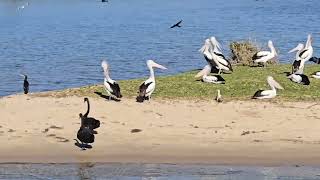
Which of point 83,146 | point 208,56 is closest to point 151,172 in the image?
point 83,146

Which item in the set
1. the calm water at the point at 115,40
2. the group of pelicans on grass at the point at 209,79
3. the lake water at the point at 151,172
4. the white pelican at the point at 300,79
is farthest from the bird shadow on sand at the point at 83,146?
the calm water at the point at 115,40

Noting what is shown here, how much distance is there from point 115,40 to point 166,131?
24943 mm

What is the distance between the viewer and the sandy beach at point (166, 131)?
458 inches

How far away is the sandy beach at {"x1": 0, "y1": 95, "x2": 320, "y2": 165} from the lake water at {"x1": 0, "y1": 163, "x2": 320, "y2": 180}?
0.30 m

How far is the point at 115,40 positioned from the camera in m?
Answer: 37.6

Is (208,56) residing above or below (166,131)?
above

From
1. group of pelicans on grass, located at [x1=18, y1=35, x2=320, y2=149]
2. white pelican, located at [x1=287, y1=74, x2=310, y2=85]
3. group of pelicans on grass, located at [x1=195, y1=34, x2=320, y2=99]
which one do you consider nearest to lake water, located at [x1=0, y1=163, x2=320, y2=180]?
group of pelicans on grass, located at [x1=18, y1=35, x2=320, y2=149]

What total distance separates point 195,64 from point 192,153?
14955 mm

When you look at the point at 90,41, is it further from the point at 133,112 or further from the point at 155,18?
the point at 133,112

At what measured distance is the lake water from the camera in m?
10.4

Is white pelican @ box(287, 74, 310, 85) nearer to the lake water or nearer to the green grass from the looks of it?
the green grass

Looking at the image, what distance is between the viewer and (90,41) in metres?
37.3

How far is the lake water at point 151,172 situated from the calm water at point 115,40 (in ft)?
32.8

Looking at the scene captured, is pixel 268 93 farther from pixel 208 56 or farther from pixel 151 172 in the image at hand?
pixel 151 172
